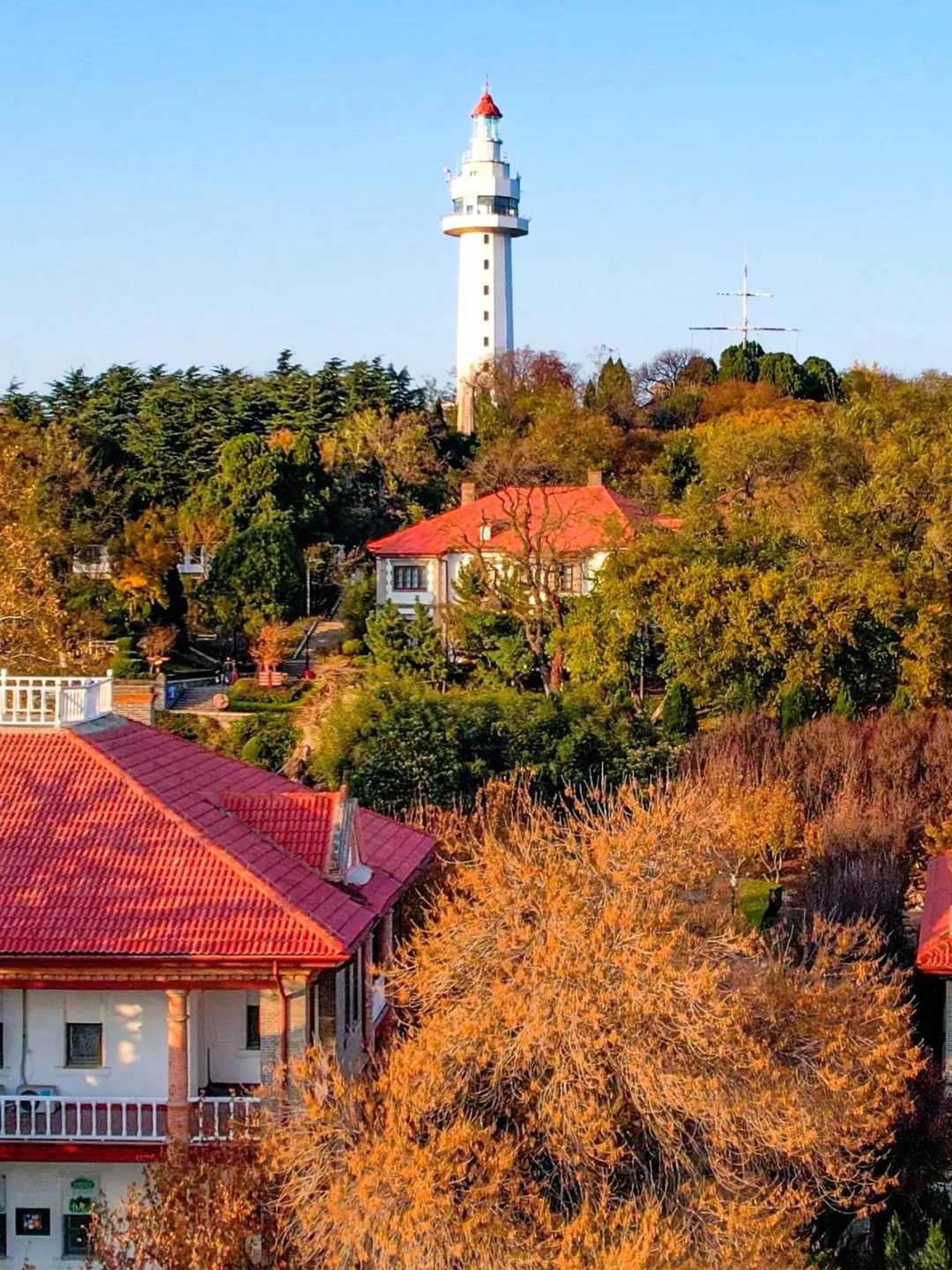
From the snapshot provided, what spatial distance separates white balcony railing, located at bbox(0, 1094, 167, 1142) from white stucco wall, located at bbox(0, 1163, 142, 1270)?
→ 48 centimetres

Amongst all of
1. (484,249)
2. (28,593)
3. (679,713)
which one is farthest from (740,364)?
(28,593)

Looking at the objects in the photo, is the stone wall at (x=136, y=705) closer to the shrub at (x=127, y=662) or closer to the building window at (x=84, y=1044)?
the building window at (x=84, y=1044)

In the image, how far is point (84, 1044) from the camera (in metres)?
17.3

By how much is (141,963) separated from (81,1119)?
5.56 feet

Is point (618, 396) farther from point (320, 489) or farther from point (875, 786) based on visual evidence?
point (875, 786)

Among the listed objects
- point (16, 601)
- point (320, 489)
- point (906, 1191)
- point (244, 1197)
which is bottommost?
point (906, 1191)

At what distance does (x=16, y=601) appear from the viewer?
3130 cm

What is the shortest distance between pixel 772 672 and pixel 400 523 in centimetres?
1970

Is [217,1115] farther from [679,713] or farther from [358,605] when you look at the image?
[358,605]

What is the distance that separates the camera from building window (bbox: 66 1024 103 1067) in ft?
56.7

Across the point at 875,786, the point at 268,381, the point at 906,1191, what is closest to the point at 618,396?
the point at 268,381

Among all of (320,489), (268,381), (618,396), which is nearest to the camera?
(320,489)

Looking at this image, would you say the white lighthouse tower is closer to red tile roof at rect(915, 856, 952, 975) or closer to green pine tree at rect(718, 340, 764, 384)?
green pine tree at rect(718, 340, 764, 384)

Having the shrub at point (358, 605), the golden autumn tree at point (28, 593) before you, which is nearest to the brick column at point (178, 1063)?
the golden autumn tree at point (28, 593)
